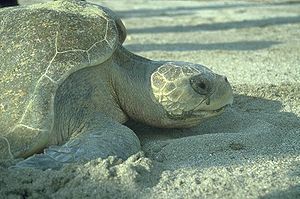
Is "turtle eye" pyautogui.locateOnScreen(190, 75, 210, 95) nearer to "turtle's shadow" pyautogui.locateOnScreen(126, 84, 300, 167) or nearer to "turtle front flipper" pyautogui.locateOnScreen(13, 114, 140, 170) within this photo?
"turtle's shadow" pyautogui.locateOnScreen(126, 84, 300, 167)

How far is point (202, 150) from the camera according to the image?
2.38 m

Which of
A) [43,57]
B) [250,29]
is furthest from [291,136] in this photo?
[250,29]

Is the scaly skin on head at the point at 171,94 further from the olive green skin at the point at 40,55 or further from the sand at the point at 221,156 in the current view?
the olive green skin at the point at 40,55

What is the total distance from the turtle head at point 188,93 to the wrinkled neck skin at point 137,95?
3cm

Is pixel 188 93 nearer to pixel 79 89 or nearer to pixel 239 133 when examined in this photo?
pixel 239 133

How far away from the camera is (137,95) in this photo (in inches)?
104

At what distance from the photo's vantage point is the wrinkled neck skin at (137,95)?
8.62 ft

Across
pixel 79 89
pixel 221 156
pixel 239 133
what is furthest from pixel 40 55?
pixel 239 133

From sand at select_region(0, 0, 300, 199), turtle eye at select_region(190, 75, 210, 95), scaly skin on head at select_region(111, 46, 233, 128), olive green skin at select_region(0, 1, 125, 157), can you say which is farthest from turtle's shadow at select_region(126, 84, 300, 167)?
olive green skin at select_region(0, 1, 125, 157)

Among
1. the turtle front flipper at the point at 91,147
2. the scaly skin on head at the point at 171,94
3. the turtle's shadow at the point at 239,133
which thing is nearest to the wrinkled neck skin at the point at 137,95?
the scaly skin on head at the point at 171,94

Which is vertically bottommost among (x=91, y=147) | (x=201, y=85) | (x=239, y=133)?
(x=239, y=133)

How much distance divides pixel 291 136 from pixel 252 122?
1.04 feet

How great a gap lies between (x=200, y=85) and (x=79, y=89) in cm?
65

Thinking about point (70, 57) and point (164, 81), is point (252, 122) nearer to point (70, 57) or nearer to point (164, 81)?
point (164, 81)
